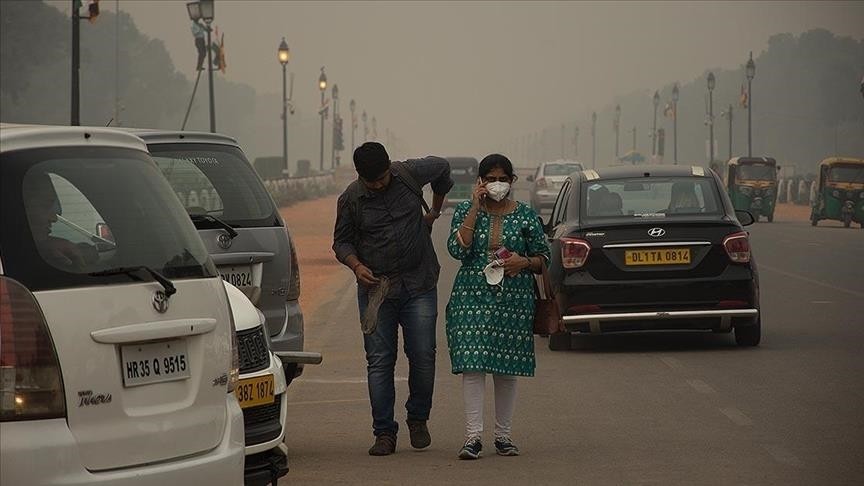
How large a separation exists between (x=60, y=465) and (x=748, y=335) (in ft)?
33.7

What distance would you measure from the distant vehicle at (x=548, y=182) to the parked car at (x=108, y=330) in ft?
155

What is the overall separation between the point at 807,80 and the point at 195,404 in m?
182

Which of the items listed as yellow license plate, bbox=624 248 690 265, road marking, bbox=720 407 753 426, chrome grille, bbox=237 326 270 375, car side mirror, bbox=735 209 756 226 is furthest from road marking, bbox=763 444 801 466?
car side mirror, bbox=735 209 756 226

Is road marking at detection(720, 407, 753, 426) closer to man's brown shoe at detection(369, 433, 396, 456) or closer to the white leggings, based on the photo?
the white leggings

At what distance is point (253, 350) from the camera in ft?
25.1

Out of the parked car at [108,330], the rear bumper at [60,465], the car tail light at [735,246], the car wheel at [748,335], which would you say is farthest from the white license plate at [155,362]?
the car wheel at [748,335]

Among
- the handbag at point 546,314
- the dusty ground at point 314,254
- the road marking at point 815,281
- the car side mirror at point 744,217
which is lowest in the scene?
the dusty ground at point 314,254

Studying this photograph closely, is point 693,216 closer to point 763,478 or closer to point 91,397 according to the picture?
point 763,478

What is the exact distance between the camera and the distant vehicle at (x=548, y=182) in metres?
54.8

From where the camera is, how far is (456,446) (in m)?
10.3

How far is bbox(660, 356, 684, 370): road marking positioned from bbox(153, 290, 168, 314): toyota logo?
815 cm

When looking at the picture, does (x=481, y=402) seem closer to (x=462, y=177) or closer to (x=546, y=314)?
(x=546, y=314)

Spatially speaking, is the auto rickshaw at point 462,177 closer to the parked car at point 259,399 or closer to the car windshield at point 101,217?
the parked car at point 259,399

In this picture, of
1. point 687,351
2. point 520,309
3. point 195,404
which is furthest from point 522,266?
point 687,351
